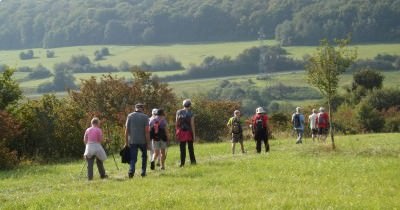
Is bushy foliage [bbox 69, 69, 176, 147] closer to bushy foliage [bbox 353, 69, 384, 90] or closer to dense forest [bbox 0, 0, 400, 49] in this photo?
bushy foliage [bbox 353, 69, 384, 90]

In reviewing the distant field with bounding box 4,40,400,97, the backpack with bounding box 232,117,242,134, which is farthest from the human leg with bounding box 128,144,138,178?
the distant field with bounding box 4,40,400,97

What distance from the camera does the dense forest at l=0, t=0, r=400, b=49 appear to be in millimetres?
138125

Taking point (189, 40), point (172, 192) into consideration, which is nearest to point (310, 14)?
point (189, 40)

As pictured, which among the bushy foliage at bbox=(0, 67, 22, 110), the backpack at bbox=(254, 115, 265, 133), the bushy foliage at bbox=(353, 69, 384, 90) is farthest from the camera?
the bushy foliage at bbox=(353, 69, 384, 90)

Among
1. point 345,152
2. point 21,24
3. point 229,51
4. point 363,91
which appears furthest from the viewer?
point 21,24

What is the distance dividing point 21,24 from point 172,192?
536ft

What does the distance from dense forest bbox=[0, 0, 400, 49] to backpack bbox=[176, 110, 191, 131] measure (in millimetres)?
118055

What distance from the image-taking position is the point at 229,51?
420 ft

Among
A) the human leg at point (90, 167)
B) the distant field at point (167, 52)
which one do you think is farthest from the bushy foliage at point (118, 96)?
the distant field at point (167, 52)

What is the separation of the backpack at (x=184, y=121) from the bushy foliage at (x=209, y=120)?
21.0 metres

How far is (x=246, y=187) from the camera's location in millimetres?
13727

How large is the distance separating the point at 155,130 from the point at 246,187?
18.6 ft

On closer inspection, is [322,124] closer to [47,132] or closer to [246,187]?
[47,132]

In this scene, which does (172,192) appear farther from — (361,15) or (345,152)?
(361,15)
